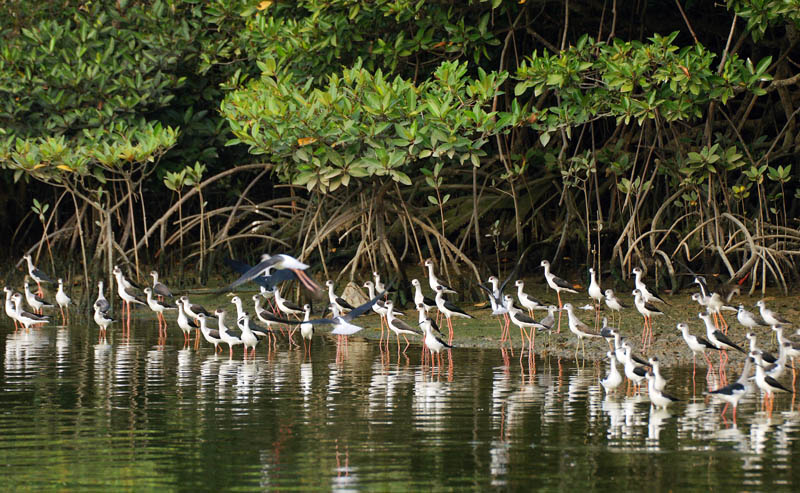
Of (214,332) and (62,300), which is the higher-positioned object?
(62,300)

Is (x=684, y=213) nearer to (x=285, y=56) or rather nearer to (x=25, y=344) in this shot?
(x=285, y=56)

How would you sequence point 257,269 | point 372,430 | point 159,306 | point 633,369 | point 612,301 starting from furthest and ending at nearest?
point 159,306 → point 612,301 → point 257,269 → point 633,369 → point 372,430

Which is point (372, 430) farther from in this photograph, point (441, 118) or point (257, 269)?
point (441, 118)

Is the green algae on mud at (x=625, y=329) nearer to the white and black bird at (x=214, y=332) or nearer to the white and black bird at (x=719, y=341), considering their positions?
the white and black bird at (x=719, y=341)

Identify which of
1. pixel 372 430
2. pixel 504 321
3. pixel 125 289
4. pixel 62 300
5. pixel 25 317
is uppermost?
pixel 125 289

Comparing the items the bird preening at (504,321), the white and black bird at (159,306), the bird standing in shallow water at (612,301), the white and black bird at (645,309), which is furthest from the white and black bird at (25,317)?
the white and black bird at (645,309)

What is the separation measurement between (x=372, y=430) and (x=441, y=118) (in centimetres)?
608

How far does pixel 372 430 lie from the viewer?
8.86 metres

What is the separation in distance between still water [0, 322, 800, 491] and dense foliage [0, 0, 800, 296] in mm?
3190

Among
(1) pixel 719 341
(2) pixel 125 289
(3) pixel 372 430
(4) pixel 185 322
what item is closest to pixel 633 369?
(1) pixel 719 341

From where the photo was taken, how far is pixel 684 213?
16.8 meters

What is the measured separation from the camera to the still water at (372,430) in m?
7.39

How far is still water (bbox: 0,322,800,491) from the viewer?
7.39 meters

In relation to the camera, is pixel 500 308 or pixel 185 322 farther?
pixel 185 322
